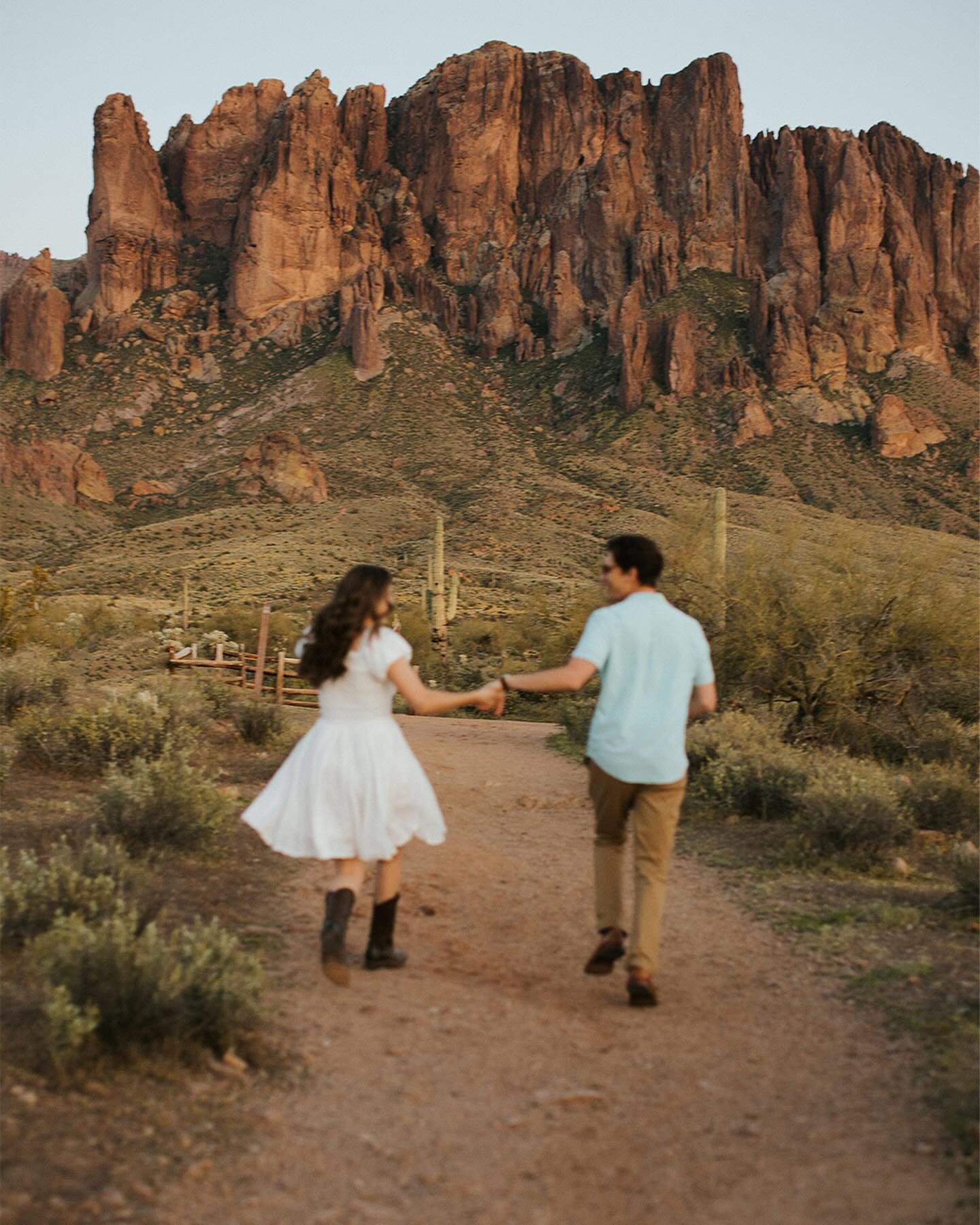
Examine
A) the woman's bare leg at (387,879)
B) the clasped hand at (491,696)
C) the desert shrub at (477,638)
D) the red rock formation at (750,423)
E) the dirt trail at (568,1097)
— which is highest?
the red rock formation at (750,423)

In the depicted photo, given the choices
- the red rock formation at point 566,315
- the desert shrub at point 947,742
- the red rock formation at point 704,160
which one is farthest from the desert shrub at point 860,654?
the red rock formation at point 704,160

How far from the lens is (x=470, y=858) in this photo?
7.43 m

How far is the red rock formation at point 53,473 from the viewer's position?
6800cm

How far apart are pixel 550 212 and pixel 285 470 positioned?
6005cm

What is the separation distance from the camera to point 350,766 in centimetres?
472

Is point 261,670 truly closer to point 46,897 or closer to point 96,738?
point 96,738

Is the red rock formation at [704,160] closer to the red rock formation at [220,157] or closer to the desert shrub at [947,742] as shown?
the red rock formation at [220,157]

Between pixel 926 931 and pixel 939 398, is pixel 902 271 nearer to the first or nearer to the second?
pixel 939 398

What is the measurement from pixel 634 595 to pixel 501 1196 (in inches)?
98.0

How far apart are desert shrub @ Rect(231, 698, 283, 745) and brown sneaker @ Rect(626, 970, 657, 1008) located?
7849 millimetres

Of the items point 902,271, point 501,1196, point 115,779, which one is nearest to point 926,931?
point 501,1196

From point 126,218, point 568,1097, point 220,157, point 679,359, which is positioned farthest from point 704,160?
point 568,1097

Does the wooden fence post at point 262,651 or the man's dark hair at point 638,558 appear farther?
the wooden fence post at point 262,651

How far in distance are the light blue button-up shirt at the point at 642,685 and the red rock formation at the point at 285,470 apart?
6047cm
